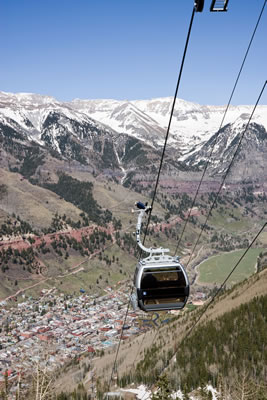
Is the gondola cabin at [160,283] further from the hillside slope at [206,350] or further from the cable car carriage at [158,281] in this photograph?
the hillside slope at [206,350]

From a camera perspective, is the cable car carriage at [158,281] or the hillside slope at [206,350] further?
the hillside slope at [206,350]

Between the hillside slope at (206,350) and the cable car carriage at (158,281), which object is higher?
the cable car carriage at (158,281)

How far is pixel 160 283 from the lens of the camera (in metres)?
19.5

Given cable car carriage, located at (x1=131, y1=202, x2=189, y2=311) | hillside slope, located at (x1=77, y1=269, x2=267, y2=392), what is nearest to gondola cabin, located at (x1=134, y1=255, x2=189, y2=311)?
cable car carriage, located at (x1=131, y1=202, x2=189, y2=311)

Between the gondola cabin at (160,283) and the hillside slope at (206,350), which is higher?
the gondola cabin at (160,283)

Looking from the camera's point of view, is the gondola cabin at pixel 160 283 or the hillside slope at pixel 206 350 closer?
the gondola cabin at pixel 160 283

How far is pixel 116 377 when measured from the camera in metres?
101

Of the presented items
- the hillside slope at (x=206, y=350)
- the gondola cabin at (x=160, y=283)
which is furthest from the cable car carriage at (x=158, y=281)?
the hillside slope at (x=206, y=350)

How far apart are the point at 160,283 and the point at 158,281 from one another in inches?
6.8

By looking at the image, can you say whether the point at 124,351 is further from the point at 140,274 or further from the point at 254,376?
the point at 140,274

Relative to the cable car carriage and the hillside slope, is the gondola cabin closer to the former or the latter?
the cable car carriage

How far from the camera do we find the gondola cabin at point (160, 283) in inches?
747

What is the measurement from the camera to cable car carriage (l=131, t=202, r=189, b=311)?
1894 cm

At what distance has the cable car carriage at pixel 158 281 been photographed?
18.9 metres
